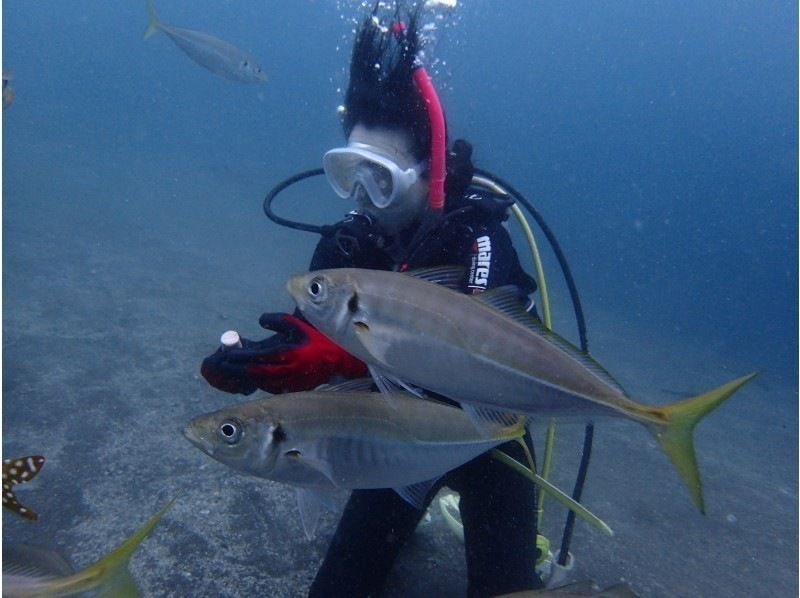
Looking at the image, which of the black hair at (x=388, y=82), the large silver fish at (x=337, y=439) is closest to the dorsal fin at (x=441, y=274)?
the large silver fish at (x=337, y=439)

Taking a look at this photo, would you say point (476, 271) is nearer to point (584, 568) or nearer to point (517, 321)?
point (517, 321)

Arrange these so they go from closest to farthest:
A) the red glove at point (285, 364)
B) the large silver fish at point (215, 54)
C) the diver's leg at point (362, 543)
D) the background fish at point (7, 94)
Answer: the red glove at point (285, 364), the diver's leg at point (362, 543), the background fish at point (7, 94), the large silver fish at point (215, 54)

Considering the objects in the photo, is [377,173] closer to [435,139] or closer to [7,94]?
[435,139]

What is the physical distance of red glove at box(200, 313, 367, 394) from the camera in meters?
1.93

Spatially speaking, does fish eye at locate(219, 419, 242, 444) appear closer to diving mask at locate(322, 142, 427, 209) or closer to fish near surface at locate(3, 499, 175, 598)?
fish near surface at locate(3, 499, 175, 598)

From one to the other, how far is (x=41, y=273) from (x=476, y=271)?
9.93 metres

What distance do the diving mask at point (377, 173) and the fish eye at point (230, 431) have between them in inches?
55.0

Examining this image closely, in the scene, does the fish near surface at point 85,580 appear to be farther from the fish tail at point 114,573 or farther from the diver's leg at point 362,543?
the diver's leg at point 362,543

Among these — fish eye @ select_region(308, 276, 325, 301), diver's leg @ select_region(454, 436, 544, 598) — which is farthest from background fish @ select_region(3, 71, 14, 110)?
diver's leg @ select_region(454, 436, 544, 598)

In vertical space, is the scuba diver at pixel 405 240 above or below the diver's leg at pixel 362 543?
above

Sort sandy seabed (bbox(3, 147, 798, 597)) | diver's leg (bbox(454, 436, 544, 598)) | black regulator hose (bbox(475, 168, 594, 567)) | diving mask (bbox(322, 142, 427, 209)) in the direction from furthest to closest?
sandy seabed (bbox(3, 147, 798, 597)), black regulator hose (bbox(475, 168, 594, 567)), diver's leg (bbox(454, 436, 544, 598)), diving mask (bbox(322, 142, 427, 209))

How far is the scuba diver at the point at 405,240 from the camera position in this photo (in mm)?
2215

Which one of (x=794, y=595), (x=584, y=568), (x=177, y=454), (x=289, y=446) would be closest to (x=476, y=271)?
(x=289, y=446)

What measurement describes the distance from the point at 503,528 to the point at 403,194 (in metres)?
1.83
